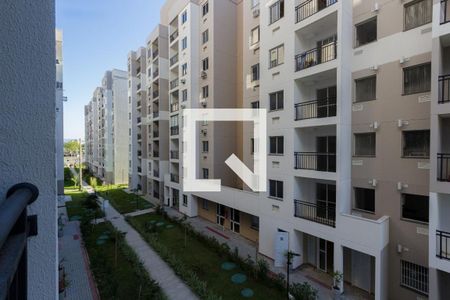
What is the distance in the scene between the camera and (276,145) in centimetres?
1448

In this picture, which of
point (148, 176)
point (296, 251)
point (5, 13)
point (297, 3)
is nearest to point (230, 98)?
point (297, 3)

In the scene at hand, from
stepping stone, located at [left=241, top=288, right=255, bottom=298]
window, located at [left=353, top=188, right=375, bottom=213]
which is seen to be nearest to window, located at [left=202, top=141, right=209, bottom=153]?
stepping stone, located at [left=241, top=288, right=255, bottom=298]

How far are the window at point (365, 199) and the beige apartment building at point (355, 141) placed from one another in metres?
0.05

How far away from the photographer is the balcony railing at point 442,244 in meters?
8.62

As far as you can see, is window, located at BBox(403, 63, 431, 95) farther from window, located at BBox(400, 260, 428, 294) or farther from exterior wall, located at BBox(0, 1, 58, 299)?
exterior wall, located at BBox(0, 1, 58, 299)

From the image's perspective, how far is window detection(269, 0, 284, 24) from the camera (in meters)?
14.4

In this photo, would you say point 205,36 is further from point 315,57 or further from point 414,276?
point 414,276

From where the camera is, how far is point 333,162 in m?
12.5

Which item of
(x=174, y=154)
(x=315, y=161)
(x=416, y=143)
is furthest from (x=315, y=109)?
(x=174, y=154)

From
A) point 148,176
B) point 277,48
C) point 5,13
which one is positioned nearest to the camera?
point 5,13

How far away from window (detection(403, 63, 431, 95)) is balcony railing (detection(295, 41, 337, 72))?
10.7 feet

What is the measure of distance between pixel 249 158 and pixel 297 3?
9.92 m

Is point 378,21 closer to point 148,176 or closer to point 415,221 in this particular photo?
point 415,221

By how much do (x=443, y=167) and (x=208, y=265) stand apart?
11.6 meters
